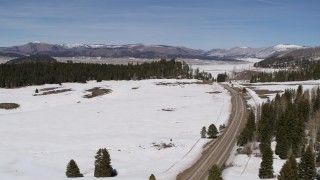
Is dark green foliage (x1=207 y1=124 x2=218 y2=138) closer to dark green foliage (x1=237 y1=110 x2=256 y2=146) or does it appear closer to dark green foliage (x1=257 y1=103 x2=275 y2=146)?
dark green foliage (x1=237 y1=110 x2=256 y2=146)

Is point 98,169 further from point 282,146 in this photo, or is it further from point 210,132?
point 282,146

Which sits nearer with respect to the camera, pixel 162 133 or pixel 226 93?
pixel 162 133

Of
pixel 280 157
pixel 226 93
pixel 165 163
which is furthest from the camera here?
pixel 226 93

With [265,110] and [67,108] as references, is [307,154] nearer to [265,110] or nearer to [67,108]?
[265,110]

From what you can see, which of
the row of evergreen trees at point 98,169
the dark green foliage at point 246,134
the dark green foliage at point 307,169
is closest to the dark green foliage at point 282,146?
the dark green foliage at point 246,134

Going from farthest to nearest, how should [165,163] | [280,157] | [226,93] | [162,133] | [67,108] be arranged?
[226,93] < [67,108] < [162,133] < [280,157] < [165,163]

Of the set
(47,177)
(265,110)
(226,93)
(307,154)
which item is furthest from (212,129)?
(226,93)

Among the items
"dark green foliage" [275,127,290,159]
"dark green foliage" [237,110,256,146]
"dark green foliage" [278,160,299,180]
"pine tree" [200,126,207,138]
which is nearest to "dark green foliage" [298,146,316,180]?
"dark green foliage" [278,160,299,180]

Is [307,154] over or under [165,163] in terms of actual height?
Answer: over
